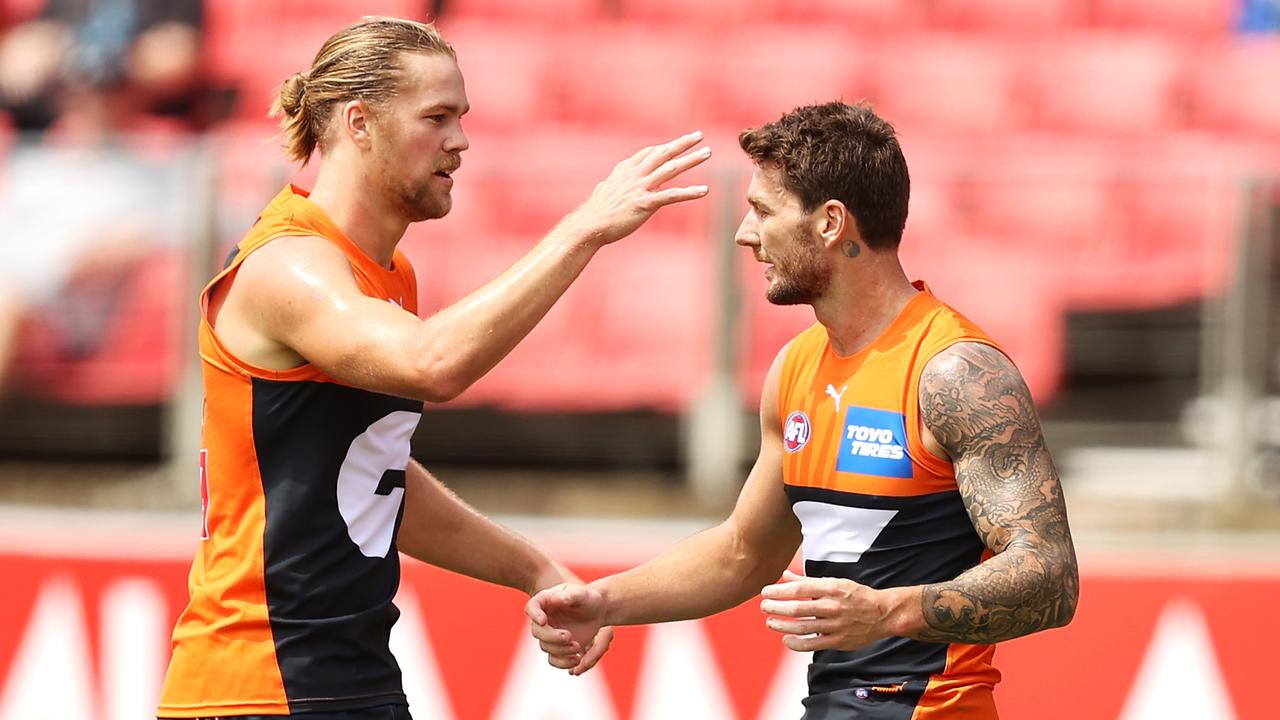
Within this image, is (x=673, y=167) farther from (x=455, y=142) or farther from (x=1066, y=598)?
(x=1066, y=598)

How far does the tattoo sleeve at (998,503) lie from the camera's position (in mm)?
3877

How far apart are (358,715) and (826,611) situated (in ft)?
4.26

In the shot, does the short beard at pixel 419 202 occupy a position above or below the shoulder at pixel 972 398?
above

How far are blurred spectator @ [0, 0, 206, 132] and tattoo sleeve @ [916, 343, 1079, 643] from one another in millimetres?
7366

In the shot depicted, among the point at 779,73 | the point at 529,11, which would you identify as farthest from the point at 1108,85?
the point at 529,11

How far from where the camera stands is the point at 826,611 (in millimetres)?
3713

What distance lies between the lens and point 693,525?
24.3ft

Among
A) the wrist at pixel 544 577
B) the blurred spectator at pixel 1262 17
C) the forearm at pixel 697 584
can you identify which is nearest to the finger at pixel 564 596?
the forearm at pixel 697 584

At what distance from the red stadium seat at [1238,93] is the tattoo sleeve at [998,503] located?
257 inches

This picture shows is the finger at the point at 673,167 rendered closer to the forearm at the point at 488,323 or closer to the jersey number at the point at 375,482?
the forearm at the point at 488,323

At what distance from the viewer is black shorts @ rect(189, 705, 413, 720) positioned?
4172 millimetres

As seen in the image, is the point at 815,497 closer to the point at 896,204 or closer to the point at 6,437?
the point at 896,204

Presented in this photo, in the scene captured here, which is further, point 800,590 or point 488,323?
point 488,323

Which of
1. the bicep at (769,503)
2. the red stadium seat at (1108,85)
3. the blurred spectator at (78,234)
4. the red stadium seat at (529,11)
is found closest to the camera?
the bicep at (769,503)
